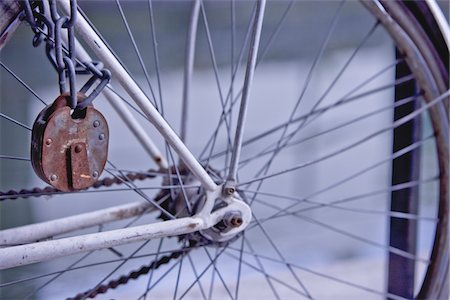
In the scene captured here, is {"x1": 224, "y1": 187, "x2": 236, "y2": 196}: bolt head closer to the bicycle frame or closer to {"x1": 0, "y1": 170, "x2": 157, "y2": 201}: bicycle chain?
the bicycle frame

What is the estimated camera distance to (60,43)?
0.85 m

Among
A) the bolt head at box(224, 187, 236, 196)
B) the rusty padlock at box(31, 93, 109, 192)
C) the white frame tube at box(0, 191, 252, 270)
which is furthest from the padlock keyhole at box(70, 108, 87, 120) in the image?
the bolt head at box(224, 187, 236, 196)

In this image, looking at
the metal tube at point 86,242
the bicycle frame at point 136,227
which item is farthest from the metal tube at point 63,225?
the metal tube at point 86,242

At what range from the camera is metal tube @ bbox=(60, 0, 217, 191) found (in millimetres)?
910

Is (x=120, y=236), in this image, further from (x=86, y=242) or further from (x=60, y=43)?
(x=60, y=43)

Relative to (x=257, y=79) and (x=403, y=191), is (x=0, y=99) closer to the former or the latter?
(x=257, y=79)

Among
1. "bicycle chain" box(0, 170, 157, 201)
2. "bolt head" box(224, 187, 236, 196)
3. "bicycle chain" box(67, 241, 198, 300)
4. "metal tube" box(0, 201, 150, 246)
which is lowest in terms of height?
"bicycle chain" box(67, 241, 198, 300)

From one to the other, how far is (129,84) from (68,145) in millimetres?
114

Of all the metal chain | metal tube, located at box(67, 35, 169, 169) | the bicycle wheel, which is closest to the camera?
the metal chain

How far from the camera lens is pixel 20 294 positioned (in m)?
1.56

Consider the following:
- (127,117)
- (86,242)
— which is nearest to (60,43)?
(86,242)

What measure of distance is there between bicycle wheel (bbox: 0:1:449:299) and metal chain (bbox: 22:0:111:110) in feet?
0.72

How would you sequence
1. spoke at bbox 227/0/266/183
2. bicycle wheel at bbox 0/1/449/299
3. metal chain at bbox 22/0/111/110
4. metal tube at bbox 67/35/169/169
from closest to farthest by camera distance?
1. metal chain at bbox 22/0/111/110
2. spoke at bbox 227/0/266/183
3. metal tube at bbox 67/35/169/169
4. bicycle wheel at bbox 0/1/449/299

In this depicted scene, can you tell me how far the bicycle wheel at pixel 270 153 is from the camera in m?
1.26
